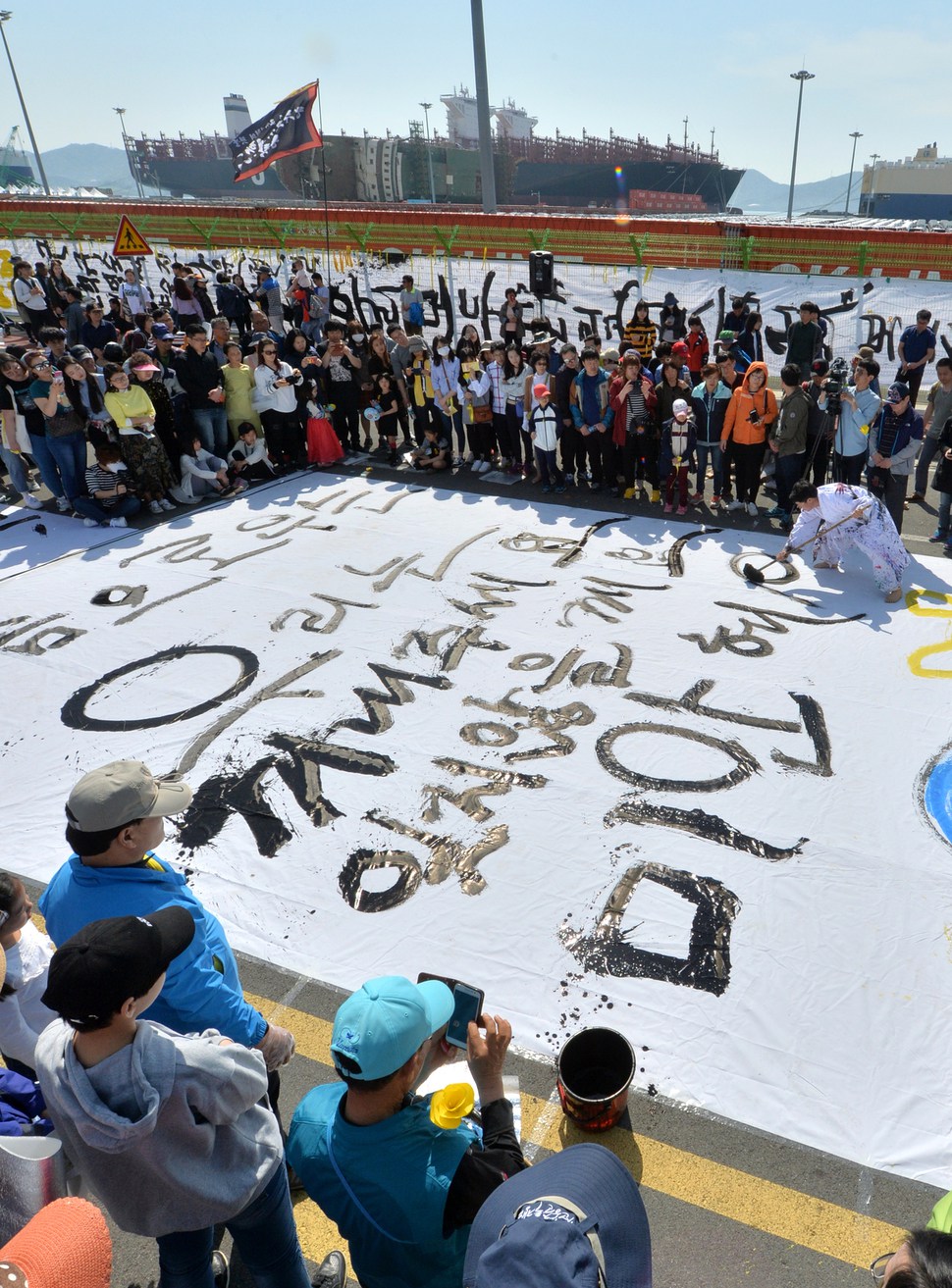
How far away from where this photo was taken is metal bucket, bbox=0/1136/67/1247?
1.82 m

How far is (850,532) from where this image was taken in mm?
6914

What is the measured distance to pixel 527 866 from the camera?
426cm

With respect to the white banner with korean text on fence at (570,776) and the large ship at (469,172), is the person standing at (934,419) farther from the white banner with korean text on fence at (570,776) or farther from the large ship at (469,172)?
the large ship at (469,172)

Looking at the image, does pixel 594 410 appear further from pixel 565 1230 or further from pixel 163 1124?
pixel 565 1230

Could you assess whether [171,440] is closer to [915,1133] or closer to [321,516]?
[321,516]

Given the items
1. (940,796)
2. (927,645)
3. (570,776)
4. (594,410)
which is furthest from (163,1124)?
(594,410)

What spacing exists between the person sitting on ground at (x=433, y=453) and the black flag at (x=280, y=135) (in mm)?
5830

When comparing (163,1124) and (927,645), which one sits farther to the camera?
(927,645)

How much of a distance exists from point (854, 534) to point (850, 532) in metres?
0.05

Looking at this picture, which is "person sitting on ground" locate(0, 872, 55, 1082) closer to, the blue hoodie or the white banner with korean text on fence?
the blue hoodie

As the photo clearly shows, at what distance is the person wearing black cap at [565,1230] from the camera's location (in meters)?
1.29

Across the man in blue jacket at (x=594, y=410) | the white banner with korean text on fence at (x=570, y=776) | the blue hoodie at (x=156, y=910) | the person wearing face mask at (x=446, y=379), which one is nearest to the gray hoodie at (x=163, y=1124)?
the blue hoodie at (x=156, y=910)

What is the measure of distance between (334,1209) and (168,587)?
6.28 meters

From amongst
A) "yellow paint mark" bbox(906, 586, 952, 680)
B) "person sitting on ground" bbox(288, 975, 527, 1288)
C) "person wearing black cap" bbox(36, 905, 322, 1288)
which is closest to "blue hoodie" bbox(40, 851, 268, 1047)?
"person wearing black cap" bbox(36, 905, 322, 1288)
